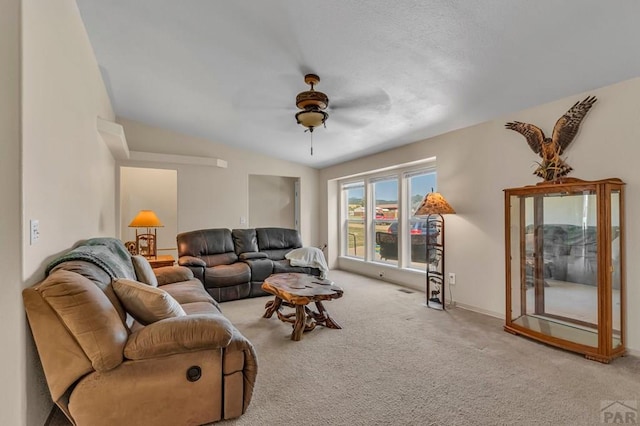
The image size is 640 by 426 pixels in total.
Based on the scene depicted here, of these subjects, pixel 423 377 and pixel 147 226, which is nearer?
pixel 423 377

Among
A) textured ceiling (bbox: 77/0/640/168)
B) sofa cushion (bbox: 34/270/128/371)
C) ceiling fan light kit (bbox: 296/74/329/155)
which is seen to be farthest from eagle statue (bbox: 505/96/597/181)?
sofa cushion (bbox: 34/270/128/371)

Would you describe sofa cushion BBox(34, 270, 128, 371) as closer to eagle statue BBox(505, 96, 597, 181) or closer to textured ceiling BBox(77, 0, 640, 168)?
textured ceiling BBox(77, 0, 640, 168)

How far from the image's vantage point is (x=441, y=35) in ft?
7.15

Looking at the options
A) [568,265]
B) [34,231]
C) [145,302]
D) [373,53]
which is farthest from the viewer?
[568,265]

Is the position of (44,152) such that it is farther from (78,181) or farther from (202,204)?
(202,204)

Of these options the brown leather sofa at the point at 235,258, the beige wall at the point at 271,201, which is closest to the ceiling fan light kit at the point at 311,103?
the brown leather sofa at the point at 235,258

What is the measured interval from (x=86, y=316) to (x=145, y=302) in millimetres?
340

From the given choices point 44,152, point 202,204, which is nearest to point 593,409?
point 44,152

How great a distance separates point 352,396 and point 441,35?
259 centimetres

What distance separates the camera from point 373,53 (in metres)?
2.48

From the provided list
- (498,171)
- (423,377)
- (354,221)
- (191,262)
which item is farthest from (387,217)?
(423,377)

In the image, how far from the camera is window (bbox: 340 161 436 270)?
4.98m

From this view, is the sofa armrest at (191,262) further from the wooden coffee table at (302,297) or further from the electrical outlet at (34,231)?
the electrical outlet at (34,231)

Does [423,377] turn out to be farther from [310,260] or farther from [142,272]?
[310,260]
